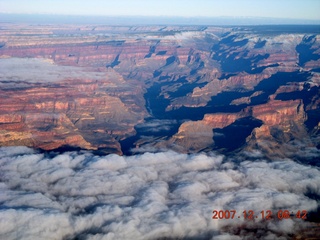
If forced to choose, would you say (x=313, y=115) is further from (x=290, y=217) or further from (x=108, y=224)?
(x=108, y=224)

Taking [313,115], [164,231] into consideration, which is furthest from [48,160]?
[313,115]
